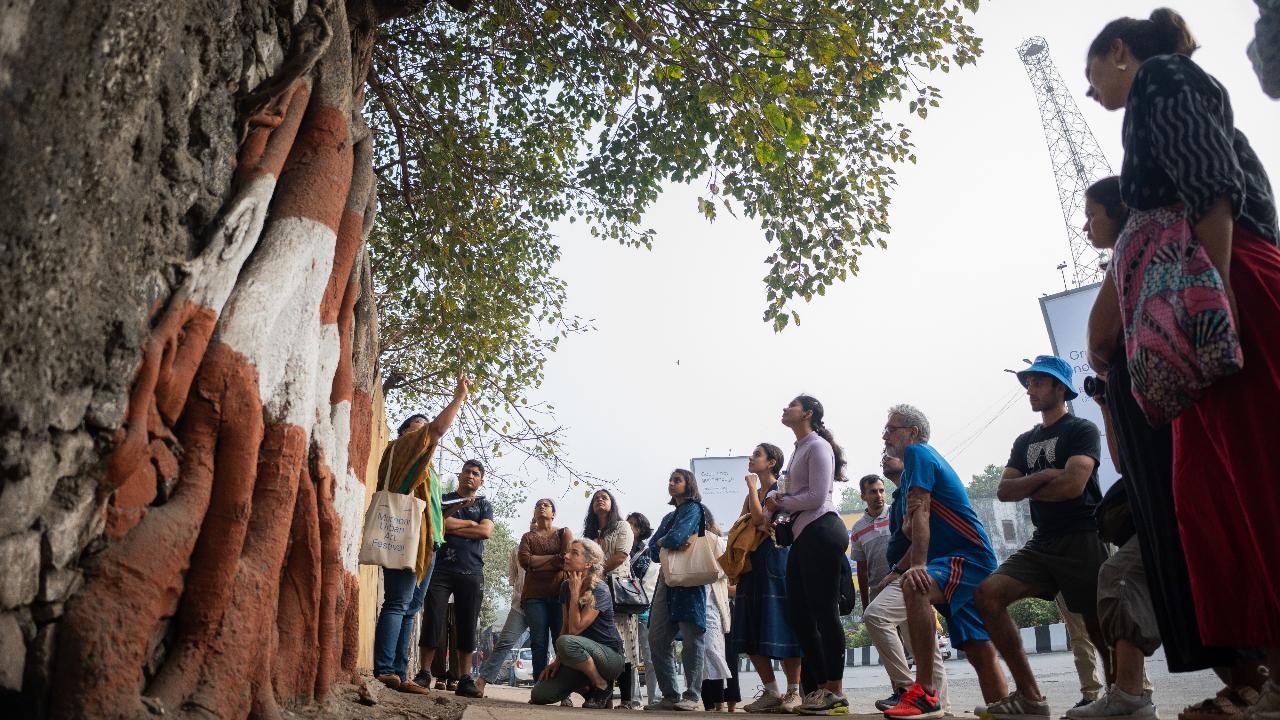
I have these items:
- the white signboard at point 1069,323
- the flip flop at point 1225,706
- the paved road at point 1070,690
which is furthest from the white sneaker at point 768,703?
the white signboard at point 1069,323

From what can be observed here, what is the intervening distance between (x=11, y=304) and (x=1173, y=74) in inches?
125

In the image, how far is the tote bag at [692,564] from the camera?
21.7ft

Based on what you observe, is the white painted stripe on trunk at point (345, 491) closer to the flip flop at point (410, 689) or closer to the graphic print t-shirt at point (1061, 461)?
the flip flop at point (410, 689)

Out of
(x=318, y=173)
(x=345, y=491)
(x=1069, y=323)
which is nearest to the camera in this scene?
(x=318, y=173)

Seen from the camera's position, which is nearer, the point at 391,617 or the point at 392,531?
the point at 392,531

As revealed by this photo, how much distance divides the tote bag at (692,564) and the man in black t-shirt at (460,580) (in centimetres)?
141

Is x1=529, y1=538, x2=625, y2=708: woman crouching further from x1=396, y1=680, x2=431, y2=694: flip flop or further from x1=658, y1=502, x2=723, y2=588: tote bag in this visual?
x1=396, y1=680, x2=431, y2=694: flip flop

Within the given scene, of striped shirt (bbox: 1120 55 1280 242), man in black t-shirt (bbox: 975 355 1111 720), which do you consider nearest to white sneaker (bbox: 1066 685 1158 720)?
man in black t-shirt (bbox: 975 355 1111 720)

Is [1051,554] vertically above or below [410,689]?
above

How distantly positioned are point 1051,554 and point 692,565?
2.98 m

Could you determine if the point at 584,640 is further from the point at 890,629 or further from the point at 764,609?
the point at 890,629

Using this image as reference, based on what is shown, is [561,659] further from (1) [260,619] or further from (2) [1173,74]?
(2) [1173,74]

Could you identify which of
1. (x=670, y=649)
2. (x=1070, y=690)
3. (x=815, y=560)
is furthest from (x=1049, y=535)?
(x=1070, y=690)

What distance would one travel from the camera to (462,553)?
696 centimetres
